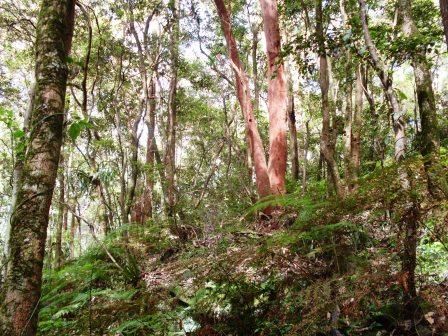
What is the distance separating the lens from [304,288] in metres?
3.26

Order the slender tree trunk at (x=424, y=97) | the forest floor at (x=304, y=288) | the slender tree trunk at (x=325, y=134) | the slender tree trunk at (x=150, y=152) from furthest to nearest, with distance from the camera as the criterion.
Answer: the slender tree trunk at (x=150, y=152)
the slender tree trunk at (x=325, y=134)
the slender tree trunk at (x=424, y=97)
the forest floor at (x=304, y=288)

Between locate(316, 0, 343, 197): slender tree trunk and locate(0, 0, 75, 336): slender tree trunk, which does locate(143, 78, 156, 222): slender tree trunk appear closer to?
locate(316, 0, 343, 197): slender tree trunk

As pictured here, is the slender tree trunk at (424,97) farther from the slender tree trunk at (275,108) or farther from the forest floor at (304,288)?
the slender tree trunk at (275,108)

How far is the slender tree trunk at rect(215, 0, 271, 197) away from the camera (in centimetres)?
846

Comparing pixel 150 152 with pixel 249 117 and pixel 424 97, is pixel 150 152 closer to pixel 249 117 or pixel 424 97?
pixel 249 117

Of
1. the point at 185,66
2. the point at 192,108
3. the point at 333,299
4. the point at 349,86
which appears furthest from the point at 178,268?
the point at 192,108

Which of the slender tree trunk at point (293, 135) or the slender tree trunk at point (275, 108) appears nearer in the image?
the slender tree trunk at point (275, 108)

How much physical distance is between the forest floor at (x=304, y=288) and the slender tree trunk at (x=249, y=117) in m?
3.71

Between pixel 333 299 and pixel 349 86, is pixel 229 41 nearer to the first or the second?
pixel 349 86

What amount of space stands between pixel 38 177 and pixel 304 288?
90.8 inches

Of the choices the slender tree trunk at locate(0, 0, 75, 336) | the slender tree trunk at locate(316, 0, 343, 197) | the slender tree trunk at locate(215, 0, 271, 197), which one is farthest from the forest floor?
the slender tree trunk at locate(215, 0, 271, 197)

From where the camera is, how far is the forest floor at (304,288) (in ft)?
8.52

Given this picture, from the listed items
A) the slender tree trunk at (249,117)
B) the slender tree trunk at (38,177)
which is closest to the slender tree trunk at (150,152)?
the slender tree trunk at (249,117)

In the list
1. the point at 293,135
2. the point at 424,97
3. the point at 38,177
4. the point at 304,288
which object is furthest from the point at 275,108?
the point at 38,177
